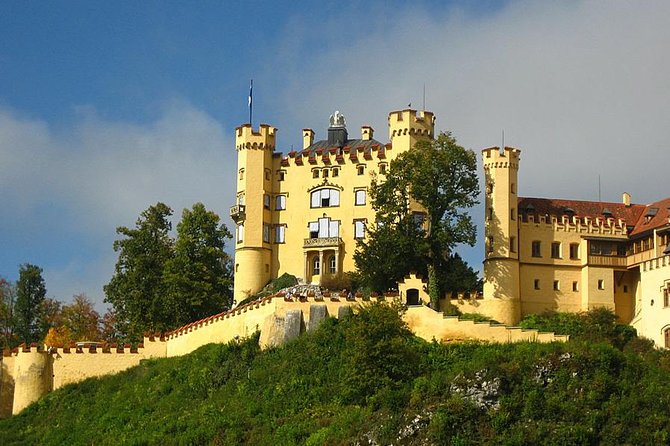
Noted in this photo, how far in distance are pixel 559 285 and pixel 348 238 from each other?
13056mm

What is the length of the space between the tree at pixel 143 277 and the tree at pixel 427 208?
1255 cm

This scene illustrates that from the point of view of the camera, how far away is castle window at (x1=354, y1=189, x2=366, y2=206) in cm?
7500

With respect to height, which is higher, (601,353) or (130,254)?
(130,254)

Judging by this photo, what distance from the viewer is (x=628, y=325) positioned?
66750 millimetres

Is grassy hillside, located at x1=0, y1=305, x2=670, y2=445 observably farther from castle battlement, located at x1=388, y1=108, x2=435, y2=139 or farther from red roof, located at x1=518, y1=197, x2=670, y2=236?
castle battlement, located at x1=388, y1=108, x2=435, y2=139

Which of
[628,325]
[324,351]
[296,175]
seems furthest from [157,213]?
[628,325]

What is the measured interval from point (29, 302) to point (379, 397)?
42595mm

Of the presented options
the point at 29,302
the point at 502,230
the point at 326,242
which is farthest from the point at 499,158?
the point at 29,302

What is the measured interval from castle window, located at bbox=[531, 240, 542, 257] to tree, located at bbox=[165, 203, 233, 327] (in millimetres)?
17828

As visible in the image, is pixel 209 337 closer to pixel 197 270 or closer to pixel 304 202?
pixel 197 270

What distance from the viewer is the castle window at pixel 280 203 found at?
76.8 m

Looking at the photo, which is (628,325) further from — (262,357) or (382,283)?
(262,357)

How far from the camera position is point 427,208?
221 ft

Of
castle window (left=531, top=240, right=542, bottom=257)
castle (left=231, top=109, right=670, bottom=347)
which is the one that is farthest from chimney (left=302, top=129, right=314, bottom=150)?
castle window (left=531, top=240, right=542, bottom=257)
